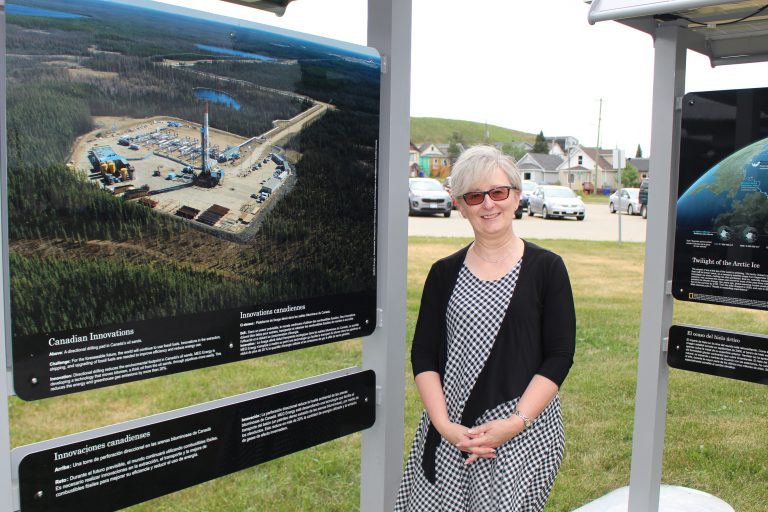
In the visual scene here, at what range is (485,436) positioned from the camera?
2.30 m

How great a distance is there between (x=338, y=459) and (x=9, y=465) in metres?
3.11

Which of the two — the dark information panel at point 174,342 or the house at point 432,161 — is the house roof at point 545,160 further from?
the dark information panel at point 174,342

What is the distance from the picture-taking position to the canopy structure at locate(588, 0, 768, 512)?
11.2ft

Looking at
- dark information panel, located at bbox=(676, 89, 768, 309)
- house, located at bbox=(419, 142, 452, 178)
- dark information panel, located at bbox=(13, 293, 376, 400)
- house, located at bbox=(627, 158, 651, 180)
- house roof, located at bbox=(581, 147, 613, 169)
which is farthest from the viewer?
house roof, located at bbox=(581, 147, 613, 169)

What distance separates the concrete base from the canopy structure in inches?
25.5

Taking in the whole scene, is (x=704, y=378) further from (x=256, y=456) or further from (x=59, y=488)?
(x=59, y=488)

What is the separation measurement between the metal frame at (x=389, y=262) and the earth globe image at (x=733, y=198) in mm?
1582

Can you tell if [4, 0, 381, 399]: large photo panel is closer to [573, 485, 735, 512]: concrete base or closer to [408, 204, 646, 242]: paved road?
[573, 485, 735, 512]: concrete base

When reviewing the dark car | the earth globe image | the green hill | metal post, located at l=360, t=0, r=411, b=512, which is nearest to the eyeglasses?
metal post, located at l=360, t=0, r=411, b=512

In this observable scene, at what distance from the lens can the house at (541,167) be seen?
3757 inches

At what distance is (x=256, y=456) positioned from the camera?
256 cm

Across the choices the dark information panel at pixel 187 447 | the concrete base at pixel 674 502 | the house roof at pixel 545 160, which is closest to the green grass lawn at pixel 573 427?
the concrete base at pixel 674 502

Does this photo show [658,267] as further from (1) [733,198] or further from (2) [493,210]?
(2) [493,210]

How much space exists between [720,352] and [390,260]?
6.07 feet
